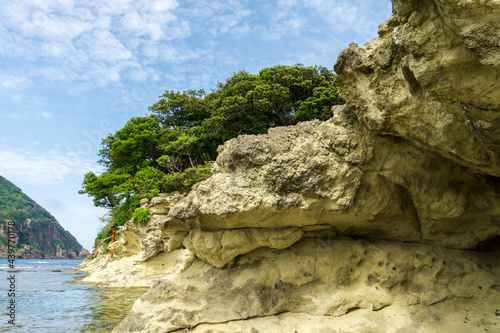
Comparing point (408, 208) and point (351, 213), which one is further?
point (408, 208)

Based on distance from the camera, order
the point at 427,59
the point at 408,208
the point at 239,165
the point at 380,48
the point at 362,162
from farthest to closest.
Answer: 1. the point at 408,208
2. the point at 239,165
3. the point at 362,162
4. the point at 380,48
5. the point at 427,59

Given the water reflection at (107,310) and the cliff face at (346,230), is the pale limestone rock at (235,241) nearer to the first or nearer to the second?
the cliff face at (346,230)

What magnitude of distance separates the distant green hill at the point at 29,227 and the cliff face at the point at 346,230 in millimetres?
60021

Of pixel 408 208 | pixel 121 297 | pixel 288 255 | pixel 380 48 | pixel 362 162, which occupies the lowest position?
pixel 121 297

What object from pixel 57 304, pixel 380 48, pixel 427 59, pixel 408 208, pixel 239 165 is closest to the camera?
pixel 427 59

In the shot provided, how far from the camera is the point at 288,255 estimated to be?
6453 mm

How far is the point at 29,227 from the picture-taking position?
73.7 metres

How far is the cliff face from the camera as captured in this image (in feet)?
17.5

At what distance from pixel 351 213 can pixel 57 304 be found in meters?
11.3

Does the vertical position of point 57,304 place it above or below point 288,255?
below

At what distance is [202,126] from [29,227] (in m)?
70.6

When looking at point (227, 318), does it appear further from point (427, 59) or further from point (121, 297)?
point (121, 297)

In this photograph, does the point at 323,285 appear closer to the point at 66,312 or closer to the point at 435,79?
the point at 435,79

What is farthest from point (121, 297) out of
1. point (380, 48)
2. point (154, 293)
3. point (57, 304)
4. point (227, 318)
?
point (380, 48)
